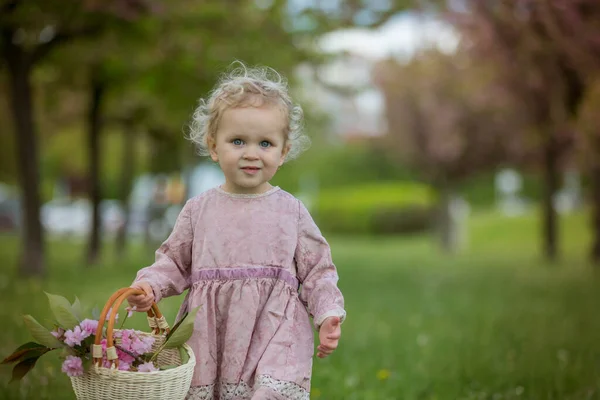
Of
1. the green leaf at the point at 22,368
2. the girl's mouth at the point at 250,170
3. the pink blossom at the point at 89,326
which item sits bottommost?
the green leaf at the point at 22,368

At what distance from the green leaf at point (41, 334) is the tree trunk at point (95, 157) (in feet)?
Answer: 47.2

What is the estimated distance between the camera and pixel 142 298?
341 cm

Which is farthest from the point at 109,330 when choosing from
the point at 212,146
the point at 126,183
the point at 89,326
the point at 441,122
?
the point at 441,122

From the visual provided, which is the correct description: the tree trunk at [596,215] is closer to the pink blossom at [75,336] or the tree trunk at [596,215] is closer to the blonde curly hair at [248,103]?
the blonde curly hair at [248,103]

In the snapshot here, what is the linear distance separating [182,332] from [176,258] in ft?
1.72

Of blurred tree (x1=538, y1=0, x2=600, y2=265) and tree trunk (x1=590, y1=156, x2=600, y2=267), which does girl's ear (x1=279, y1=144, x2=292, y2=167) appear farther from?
tree trunk (x1=590, y1=156, x2=600, y2=267)

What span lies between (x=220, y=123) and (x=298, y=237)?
590 millimetres

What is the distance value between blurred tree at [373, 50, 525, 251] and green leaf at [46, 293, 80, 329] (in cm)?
2194

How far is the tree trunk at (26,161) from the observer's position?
44.8 feet

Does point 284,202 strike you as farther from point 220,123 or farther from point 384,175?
point 384,175

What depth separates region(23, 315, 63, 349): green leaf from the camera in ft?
10.4

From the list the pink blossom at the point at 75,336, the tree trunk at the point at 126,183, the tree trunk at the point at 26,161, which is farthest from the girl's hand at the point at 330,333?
the tree trunk at the point at 126,183

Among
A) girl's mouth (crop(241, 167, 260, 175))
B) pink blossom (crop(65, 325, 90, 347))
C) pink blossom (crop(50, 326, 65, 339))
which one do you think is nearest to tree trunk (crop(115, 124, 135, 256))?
girl's mouth (crop(241, 167, 260, 175))

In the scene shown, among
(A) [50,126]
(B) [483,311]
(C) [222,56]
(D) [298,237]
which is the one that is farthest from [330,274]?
(A) [50,126]
